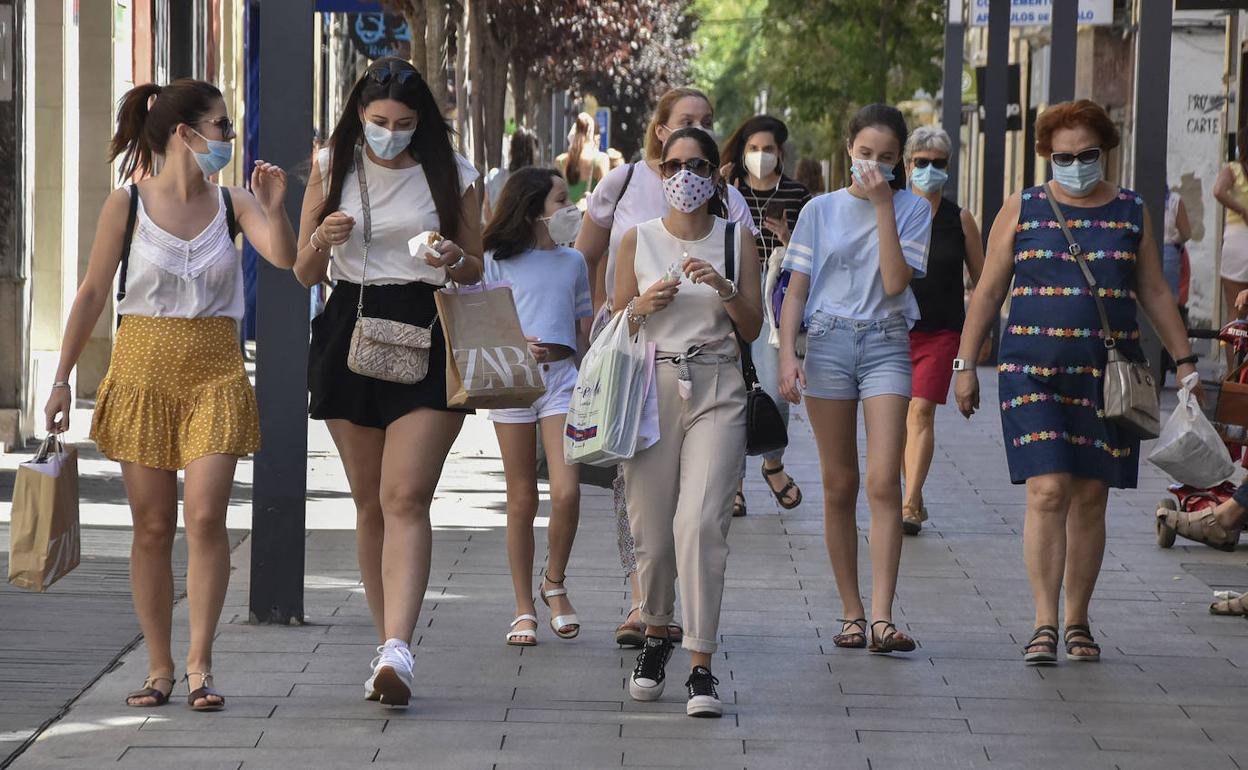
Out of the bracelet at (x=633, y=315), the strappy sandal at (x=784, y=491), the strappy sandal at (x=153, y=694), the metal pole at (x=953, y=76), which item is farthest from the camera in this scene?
the metal pole at (x=953, y=76)

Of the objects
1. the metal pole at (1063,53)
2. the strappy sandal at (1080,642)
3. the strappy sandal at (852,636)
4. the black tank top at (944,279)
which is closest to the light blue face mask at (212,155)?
the strappy sandal at (852,636)

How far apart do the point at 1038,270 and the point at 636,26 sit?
1040 inches

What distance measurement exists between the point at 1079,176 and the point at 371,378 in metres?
2.51

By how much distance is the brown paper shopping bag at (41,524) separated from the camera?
622 centimetres

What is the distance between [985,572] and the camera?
936 cm

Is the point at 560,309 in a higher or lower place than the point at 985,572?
higher

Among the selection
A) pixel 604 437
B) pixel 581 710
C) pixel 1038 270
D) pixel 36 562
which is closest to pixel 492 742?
pixel 581 710

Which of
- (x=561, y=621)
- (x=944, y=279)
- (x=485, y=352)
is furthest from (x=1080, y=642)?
(x=944, y=279)

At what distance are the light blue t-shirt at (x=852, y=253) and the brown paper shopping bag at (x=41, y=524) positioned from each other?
2686 mm

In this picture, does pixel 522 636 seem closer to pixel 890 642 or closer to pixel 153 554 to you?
pixel 890 642

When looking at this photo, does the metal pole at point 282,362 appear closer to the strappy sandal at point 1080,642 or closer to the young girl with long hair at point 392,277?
the young girl with long hair at point 392,277

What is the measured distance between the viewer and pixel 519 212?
7781 mm

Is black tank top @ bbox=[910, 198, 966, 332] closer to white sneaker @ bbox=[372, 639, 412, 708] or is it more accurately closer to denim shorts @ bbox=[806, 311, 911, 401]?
denim shorts @ bbox=[806, 311, 911, 401]

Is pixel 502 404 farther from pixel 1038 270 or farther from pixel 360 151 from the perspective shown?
pixel 1038 270
